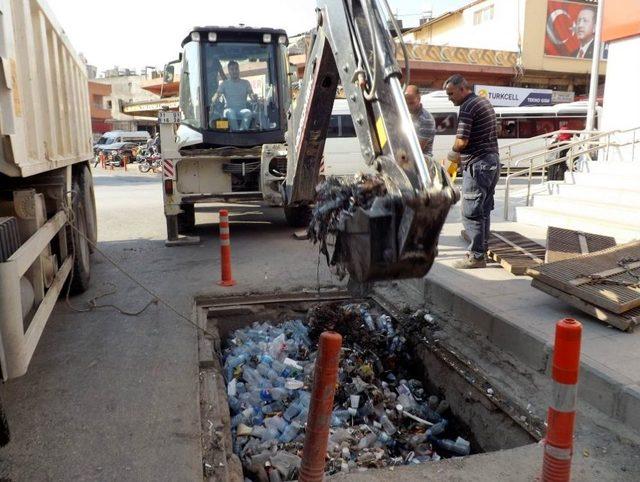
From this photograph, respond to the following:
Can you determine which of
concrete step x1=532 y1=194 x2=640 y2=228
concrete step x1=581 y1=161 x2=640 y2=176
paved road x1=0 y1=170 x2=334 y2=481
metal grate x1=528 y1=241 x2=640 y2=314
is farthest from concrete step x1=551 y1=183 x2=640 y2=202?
paved road x1=0 y1=170 x2=334 y2=481

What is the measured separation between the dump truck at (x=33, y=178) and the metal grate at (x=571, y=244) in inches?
188

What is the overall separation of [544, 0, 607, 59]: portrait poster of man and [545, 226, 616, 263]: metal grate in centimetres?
2603

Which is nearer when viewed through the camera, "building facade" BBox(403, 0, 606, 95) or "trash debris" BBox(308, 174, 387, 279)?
"trash debris" BBox(308, 174, 387, 279)

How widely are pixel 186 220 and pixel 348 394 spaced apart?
5.50 metres

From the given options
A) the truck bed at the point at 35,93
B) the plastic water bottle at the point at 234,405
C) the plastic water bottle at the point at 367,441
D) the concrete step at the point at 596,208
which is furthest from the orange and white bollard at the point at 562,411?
the concrete step at the point at 596,208

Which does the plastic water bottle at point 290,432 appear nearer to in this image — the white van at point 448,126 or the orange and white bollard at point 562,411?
the orange and white bollard at point 562,411

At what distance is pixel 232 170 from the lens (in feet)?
27.2

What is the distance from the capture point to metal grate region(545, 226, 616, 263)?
5.62 meters

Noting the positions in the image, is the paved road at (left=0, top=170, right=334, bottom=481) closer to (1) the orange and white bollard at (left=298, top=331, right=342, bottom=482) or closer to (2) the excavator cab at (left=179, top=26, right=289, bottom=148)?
(1) the orange and white bollard at (left=298, top=331, right=342, bottom=482)

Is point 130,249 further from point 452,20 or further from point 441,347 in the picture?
point 452,20

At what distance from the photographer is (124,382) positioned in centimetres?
372

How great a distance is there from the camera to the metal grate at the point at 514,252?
5.73 metres

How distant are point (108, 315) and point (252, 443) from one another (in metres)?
2.21

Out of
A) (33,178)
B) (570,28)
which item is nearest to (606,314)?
(33,178)
